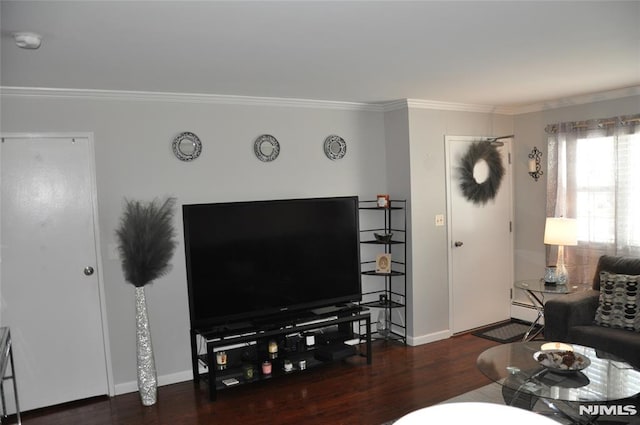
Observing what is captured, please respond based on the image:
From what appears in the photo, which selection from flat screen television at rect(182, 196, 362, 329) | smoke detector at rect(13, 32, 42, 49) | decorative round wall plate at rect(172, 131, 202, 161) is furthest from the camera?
decorative round wall plate at rect(172, 131, 202, 161)

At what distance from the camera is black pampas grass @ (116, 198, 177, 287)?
11.9 ft

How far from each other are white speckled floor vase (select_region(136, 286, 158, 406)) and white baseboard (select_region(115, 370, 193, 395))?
0.87 feet

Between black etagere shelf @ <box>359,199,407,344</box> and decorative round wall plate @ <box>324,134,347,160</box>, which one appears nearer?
decorative round wall plate @ <box>324,134,347,160</box>

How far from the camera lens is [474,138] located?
521cm

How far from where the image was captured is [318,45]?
269 cm

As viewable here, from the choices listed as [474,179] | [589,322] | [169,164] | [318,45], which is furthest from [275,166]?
[589,322]

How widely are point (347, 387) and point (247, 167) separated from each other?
210 centimetres

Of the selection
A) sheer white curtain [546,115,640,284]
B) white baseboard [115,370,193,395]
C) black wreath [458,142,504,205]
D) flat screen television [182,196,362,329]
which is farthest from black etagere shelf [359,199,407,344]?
white baseboard [115,370,193,395]

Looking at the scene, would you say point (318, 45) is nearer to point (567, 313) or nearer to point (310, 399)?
point (310, 399)

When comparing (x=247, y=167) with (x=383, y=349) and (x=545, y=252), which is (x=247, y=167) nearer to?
(x=383, y=349)

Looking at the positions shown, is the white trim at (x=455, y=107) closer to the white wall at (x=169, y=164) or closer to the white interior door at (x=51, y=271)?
the white wall at (x=169, y=164)

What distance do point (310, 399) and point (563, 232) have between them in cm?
283

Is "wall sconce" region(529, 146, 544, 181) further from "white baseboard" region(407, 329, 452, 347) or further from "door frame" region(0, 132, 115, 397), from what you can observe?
"door frame" region(0, 132, 115, 397)

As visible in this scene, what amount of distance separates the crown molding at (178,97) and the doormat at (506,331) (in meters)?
2.71
